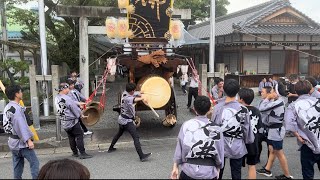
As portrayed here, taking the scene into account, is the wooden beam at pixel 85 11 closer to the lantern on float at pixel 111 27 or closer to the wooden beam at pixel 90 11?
the wooden beam at pixel 90 11

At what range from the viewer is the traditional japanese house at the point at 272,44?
1842 centimetres

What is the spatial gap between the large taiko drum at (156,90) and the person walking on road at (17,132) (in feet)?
12.2

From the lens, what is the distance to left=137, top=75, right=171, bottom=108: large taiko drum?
8.38 m

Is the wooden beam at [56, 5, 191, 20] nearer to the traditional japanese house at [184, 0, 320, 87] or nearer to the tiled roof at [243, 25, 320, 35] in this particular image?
the traditional japanese house at [184, 0, 320, 87]

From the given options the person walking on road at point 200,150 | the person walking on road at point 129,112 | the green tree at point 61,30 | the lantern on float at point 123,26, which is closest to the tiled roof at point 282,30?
the green tree at point 61,30

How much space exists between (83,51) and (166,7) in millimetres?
3680

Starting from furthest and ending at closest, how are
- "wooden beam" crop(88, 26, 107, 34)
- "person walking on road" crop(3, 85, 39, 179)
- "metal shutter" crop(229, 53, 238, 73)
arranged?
"metal shutter" crop(229, 53, 238, 73), "wooden beam" crop(88, 26, 107, 34), "person walking on road" crop(3, 85, 39, 179)

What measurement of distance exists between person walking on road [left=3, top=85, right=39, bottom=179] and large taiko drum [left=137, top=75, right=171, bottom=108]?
12.2 feet

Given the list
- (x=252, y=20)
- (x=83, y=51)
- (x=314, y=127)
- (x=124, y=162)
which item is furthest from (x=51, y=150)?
(x=252, y=20)

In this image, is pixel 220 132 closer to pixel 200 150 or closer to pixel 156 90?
pixel 200 150

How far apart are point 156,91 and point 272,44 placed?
12.8 metres

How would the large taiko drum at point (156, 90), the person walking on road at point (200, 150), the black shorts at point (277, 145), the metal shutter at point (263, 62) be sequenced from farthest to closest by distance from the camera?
the metal shutter at point (263, 62), the large taiko drum at point (156, 90), the black shorts at point (277, 145), the person walking on road at point (200, 150)

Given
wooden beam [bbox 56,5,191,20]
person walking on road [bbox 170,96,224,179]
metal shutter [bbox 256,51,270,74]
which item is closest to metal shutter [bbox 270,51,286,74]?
metal shutter [bbox 256,51,270,74]

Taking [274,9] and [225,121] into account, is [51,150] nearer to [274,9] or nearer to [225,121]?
[225,121]
